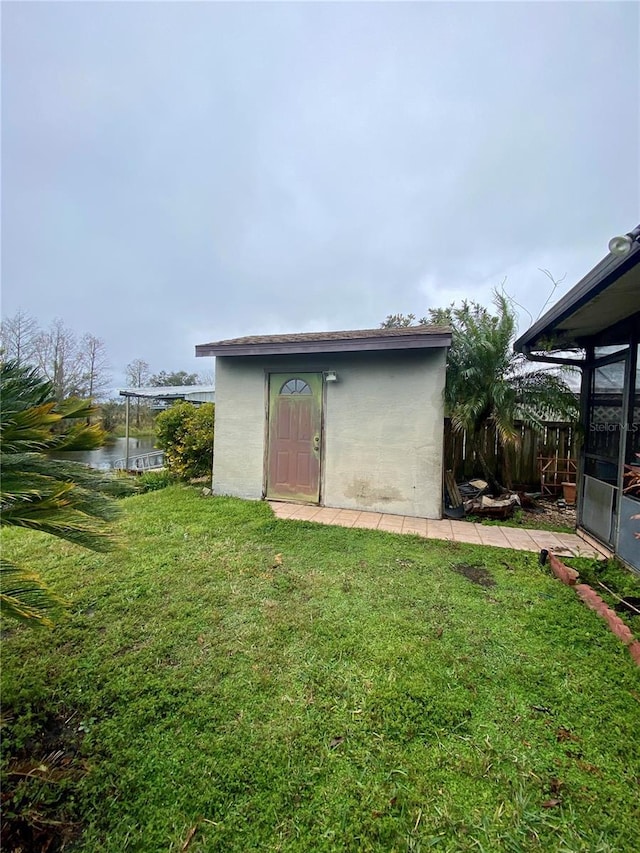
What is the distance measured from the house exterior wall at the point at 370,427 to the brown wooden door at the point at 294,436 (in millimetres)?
132

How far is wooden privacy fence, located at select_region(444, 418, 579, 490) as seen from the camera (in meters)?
7.18

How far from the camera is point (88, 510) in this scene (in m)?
2.13

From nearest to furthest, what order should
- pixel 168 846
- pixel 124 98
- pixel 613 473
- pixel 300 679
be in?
pixel 168 846 → pixel 300 679 → pixel 613 473 → pixel 124 98

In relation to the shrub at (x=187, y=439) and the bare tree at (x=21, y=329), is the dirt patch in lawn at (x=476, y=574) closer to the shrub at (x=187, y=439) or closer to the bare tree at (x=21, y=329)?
the shrub at (x=187, y=439)

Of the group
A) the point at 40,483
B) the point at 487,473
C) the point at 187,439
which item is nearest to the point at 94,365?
the point at 187,439

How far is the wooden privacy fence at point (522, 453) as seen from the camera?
7.18 m

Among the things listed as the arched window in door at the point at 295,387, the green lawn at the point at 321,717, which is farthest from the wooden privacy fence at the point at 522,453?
the green lawn at the point at 321,717

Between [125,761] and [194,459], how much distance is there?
6.18 m

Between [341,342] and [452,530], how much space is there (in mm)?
3165

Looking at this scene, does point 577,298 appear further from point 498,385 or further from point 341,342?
point 341,342

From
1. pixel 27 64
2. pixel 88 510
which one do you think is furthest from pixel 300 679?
pixel 27 64

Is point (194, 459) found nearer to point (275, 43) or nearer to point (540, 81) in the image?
point (275, 43)

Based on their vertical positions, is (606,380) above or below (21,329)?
below

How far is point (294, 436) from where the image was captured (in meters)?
6.11
